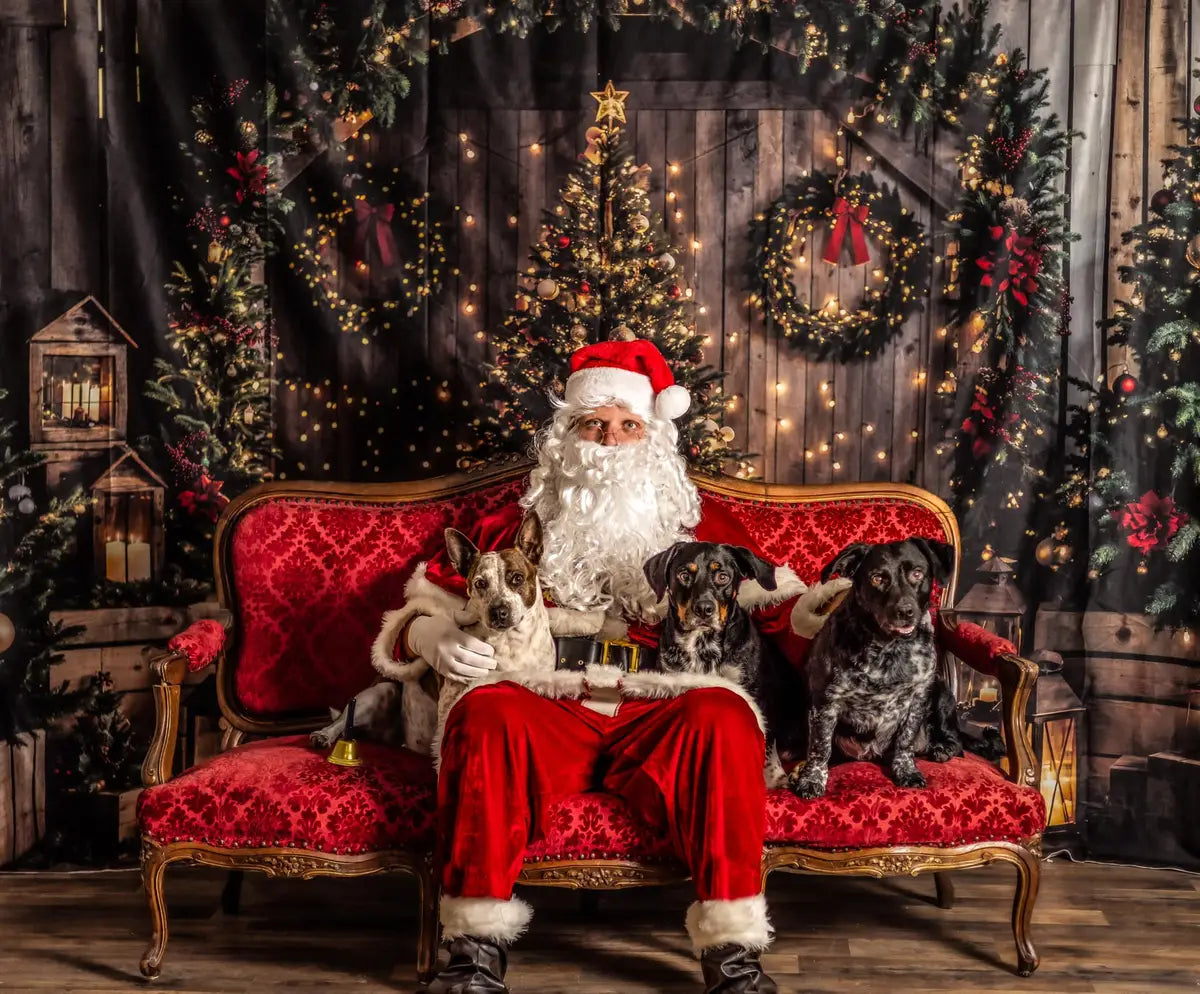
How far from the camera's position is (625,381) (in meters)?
3.55

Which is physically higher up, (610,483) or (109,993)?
(610,483)

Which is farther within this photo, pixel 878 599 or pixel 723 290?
pixel 723 290

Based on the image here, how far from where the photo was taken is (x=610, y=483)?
352 centimetres

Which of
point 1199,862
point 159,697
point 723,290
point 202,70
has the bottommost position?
point 1199,862

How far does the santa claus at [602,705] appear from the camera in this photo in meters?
2.70

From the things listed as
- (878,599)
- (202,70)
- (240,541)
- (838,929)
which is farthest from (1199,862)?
(202,70)

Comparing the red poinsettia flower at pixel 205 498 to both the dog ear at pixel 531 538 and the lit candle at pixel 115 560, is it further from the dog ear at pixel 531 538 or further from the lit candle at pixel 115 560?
the dog ear at pixel 531 538

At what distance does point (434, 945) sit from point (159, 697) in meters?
0.96

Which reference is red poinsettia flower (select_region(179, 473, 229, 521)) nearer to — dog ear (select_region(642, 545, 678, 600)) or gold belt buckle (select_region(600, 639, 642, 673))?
gold belt buckle (select_region(600, 639, 642, 673))

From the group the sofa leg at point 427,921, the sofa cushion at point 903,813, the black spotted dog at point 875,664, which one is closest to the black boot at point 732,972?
the sofa cushion at point 903,813

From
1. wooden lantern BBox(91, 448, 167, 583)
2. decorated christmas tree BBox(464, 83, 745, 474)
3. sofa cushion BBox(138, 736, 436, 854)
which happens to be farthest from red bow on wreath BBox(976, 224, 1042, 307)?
wooden lantern BBox(91, 448, 167, 583)

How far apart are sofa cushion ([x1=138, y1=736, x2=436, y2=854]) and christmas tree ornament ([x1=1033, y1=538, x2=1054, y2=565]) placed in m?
2.30

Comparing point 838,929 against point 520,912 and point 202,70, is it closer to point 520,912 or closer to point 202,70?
point 520,912

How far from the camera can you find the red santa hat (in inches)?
140
